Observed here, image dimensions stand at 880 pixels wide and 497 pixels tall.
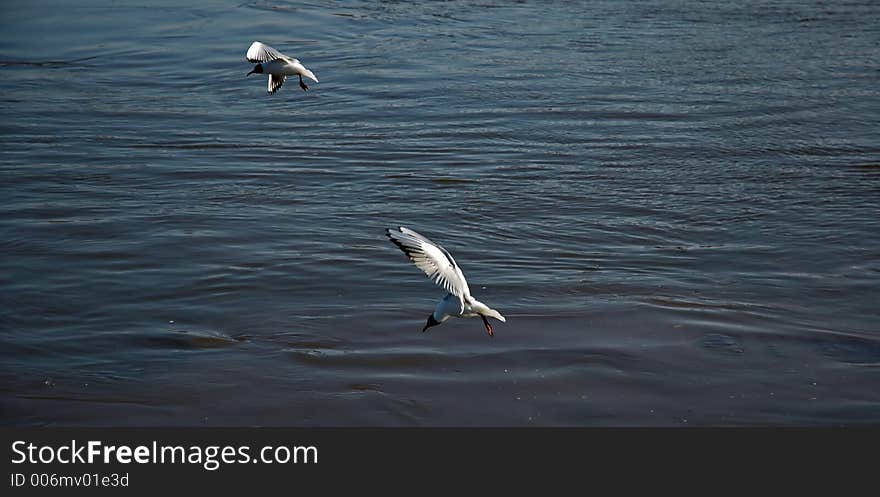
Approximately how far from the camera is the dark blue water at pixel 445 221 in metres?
6.63

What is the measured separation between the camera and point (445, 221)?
9406mm

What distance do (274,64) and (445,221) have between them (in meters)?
1.99

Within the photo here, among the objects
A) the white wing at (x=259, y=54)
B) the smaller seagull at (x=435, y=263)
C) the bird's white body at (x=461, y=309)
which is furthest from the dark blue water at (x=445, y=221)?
the white wing at (x=259, y=54)

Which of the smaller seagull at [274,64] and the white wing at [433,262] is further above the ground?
the smaller seagull at [274,64]

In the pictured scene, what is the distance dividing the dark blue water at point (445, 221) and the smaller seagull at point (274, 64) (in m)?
0.94

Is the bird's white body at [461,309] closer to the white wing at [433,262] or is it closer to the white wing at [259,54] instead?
the white wing at [433,262]

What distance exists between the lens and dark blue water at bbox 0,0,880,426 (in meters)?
6.63

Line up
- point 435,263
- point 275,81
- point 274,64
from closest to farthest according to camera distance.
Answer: point 435,263 < point 274,64 < point 275,81

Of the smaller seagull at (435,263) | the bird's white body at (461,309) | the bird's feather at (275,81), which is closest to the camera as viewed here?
the smaller seagull at (435,263)

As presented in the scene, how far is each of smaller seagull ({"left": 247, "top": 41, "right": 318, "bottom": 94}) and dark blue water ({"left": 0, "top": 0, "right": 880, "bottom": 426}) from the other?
945 millimetres

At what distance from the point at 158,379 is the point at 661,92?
792 cm

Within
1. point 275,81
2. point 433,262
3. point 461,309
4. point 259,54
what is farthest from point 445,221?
point 433,262

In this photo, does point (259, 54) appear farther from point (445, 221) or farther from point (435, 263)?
point (435, 263)

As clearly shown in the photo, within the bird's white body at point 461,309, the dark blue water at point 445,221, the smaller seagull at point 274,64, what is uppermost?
the smaller seagull at point 274,64
